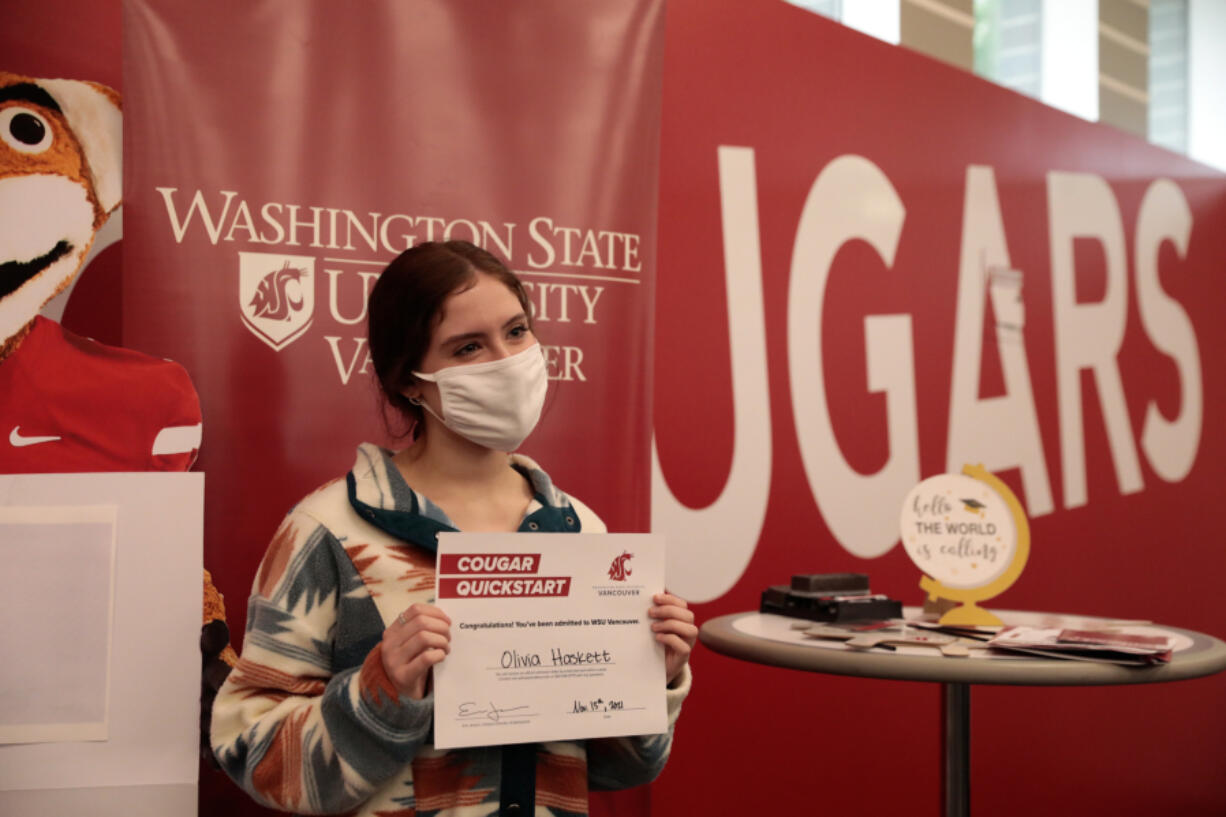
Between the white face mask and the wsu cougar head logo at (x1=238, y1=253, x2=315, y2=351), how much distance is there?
0.54 metres

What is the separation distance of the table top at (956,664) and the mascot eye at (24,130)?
144cm

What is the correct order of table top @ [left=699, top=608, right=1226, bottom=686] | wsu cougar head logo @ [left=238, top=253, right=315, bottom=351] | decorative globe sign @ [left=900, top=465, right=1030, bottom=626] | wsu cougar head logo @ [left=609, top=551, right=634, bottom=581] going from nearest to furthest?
wsu cougar head logo @ [left=609, top=551, right=634, bottom=581]
table top @ [left=699, top=608, right=1226, bottom=686]
wsu cougar head logo @ [left=238, top=253, right=315, bottom=351]
decorative globe sign @ [left=900, top=465, right=1030, bottom=626]

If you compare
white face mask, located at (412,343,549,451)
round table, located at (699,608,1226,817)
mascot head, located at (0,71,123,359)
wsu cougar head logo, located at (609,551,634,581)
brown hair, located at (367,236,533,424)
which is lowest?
round table, located at (699,608,1226,817)

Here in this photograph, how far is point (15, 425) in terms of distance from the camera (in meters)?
1.75

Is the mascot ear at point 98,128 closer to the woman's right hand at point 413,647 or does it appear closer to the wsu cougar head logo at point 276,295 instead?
the wsu cougar head logo at point 276,295

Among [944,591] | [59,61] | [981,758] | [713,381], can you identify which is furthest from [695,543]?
[59,61]

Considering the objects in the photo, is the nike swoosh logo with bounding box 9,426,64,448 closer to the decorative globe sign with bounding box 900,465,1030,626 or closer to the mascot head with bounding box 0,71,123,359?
the mascot head with bounding box 0,71,123,359

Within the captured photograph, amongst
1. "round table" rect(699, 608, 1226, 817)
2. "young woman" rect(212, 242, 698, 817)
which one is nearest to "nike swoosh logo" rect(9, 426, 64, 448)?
"young woman" rect(212, 242, 698, 817)

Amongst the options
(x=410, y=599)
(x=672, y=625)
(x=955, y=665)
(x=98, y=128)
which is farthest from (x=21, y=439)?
(x=955, y=665)

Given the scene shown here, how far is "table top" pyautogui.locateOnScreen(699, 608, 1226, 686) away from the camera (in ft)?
5.41

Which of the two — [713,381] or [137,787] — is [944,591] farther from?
[137,787]

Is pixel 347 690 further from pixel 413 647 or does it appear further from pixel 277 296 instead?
pixel 277 296
